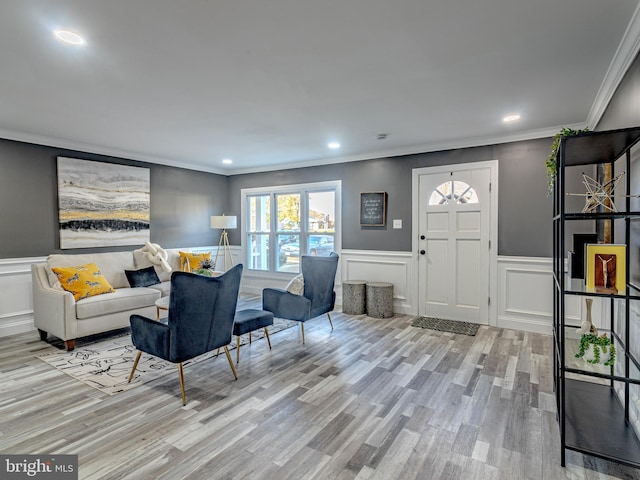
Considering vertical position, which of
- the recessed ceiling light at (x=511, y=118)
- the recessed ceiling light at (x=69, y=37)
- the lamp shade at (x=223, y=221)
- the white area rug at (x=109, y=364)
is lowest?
the white area rug at (x=109, y=364)

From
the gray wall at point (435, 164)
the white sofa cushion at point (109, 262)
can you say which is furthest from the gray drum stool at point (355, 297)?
the white sofa cushion at point (109, 262)

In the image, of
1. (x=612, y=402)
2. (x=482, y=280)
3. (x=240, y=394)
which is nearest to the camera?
(x=612, y=402)

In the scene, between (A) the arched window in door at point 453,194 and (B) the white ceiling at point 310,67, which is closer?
(B) the white ceiling at point 310,67

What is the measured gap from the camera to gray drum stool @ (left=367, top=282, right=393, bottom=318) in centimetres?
491

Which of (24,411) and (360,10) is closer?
(360,10)

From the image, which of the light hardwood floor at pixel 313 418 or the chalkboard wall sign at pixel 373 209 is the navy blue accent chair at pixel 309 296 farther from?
the chalkboard wall sign at pixel 373 209

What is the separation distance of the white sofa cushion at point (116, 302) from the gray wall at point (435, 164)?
2.96 metres

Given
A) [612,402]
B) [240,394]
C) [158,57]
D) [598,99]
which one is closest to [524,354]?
[612,402]

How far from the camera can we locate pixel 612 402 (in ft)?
7.55

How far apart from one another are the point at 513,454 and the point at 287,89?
3.00 m

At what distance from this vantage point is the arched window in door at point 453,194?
4.59m

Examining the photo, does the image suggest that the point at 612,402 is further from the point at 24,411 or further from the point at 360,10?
the point at 24,411

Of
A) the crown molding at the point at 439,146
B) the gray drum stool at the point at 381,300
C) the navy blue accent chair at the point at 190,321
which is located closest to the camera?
the navy blue accent chair at the point at 190,321

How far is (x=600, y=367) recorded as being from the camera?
1994 mm
